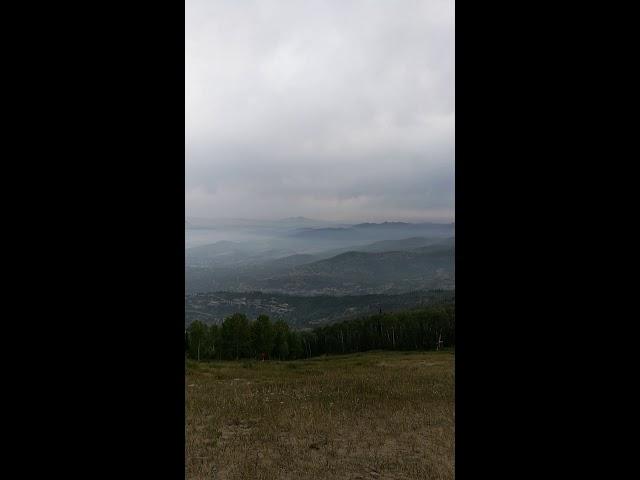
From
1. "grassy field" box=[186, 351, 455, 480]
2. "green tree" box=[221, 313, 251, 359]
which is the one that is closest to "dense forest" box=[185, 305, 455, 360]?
"green tree" box=[221, 313, 251, 359]

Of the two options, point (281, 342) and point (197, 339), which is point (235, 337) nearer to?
point (197, 339)

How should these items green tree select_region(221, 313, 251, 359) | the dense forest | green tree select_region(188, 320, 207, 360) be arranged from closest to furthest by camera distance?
green tree select_region(188, 320, 207, 360), green tree select_region(221, 313, 251, 359), the dense forest

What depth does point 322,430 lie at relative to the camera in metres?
6.33

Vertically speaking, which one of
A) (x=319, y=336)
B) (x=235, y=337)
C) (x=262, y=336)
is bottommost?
(x=319, y=336)

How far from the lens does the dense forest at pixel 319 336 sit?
1980cm

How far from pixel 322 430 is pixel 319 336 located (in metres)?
16.9

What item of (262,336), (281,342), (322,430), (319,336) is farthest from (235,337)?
(322,430)

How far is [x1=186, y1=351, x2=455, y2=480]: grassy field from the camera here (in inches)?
185

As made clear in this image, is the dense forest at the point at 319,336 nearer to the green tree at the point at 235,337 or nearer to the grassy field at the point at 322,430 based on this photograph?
the green tree at the point at 235,337

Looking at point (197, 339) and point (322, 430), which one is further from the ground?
point (322, 430)

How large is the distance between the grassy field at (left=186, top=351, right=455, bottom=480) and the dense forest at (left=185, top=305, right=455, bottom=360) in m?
9.70

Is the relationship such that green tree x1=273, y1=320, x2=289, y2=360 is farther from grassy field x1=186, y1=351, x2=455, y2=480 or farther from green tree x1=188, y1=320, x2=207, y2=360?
grassy field x1=186, y1=351, x2=455, y2=480

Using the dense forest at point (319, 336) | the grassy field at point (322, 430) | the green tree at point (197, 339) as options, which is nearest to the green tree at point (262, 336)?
the dense forest at point (319, 336)
